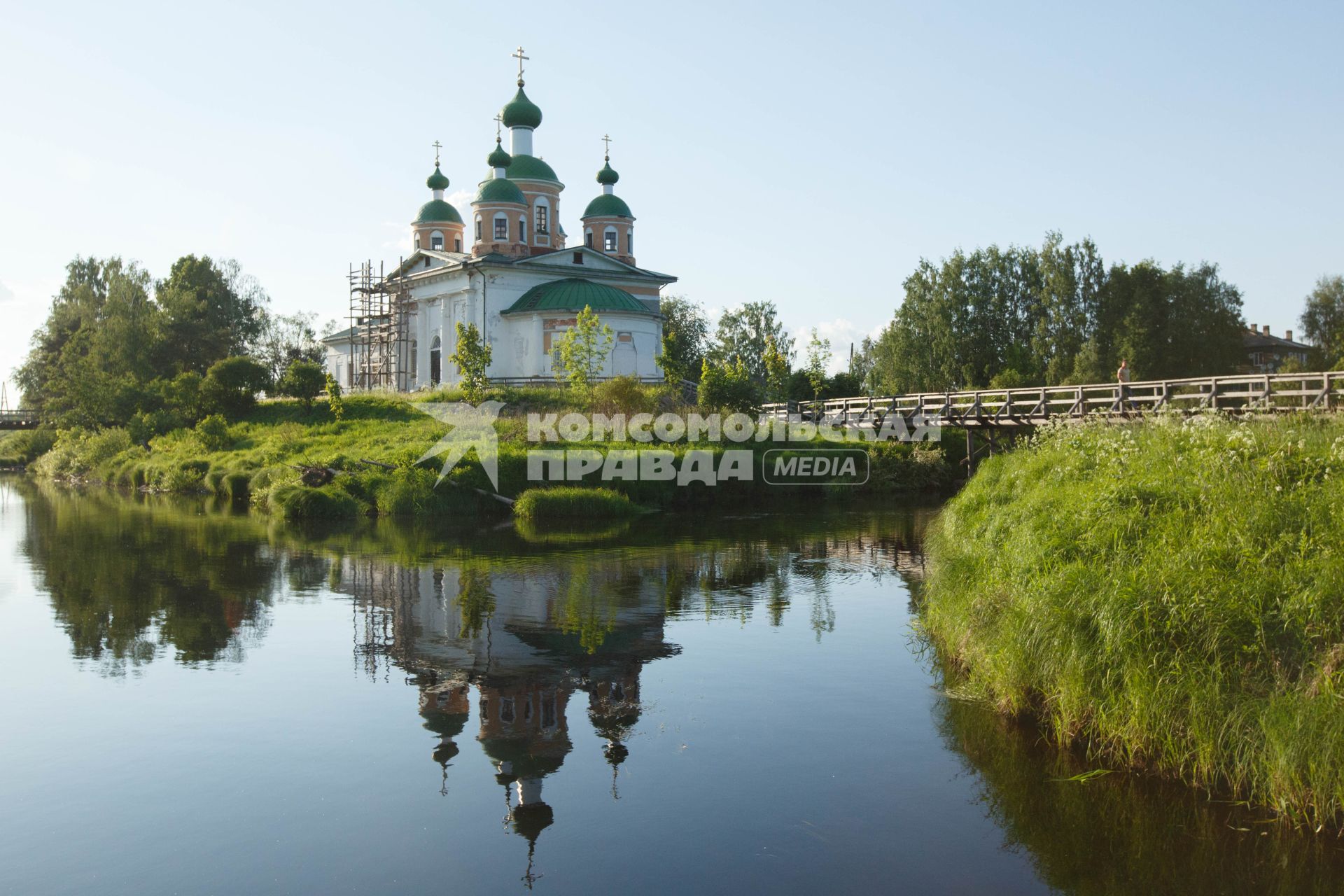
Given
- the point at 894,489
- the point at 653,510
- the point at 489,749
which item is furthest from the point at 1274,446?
the point at 894,489

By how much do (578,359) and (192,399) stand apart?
17805mm

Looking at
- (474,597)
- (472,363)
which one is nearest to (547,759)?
(474,597)

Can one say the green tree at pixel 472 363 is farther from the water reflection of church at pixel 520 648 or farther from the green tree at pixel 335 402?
the water reflection of church at pixel 520 648

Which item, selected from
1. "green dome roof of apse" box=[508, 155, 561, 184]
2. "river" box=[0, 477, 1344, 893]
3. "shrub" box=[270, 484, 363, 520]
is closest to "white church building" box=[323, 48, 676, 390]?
"green dome roof of apse" box=[508, 155, 561, 184]

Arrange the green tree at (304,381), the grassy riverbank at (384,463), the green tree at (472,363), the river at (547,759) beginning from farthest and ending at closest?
the green tree at (304,381)
the green tree at (472,363)
the grassy riverbank at (384,463)
the river at (547,759)

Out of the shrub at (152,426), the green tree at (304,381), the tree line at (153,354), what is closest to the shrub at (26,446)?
the tree line at (153,354)

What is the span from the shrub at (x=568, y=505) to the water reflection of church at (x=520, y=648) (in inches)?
266

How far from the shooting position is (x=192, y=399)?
147 feet

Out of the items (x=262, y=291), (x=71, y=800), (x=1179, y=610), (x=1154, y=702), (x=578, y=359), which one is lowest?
(x=71, y=800)

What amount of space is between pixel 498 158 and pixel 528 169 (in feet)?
4.65

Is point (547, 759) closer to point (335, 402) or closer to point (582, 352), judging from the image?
point (582, 352)

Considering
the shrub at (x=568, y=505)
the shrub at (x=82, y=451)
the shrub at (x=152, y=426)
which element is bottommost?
the shrub at (x=568, y=505)

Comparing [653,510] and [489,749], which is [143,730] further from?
[653,510]

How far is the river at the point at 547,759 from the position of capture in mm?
7324
